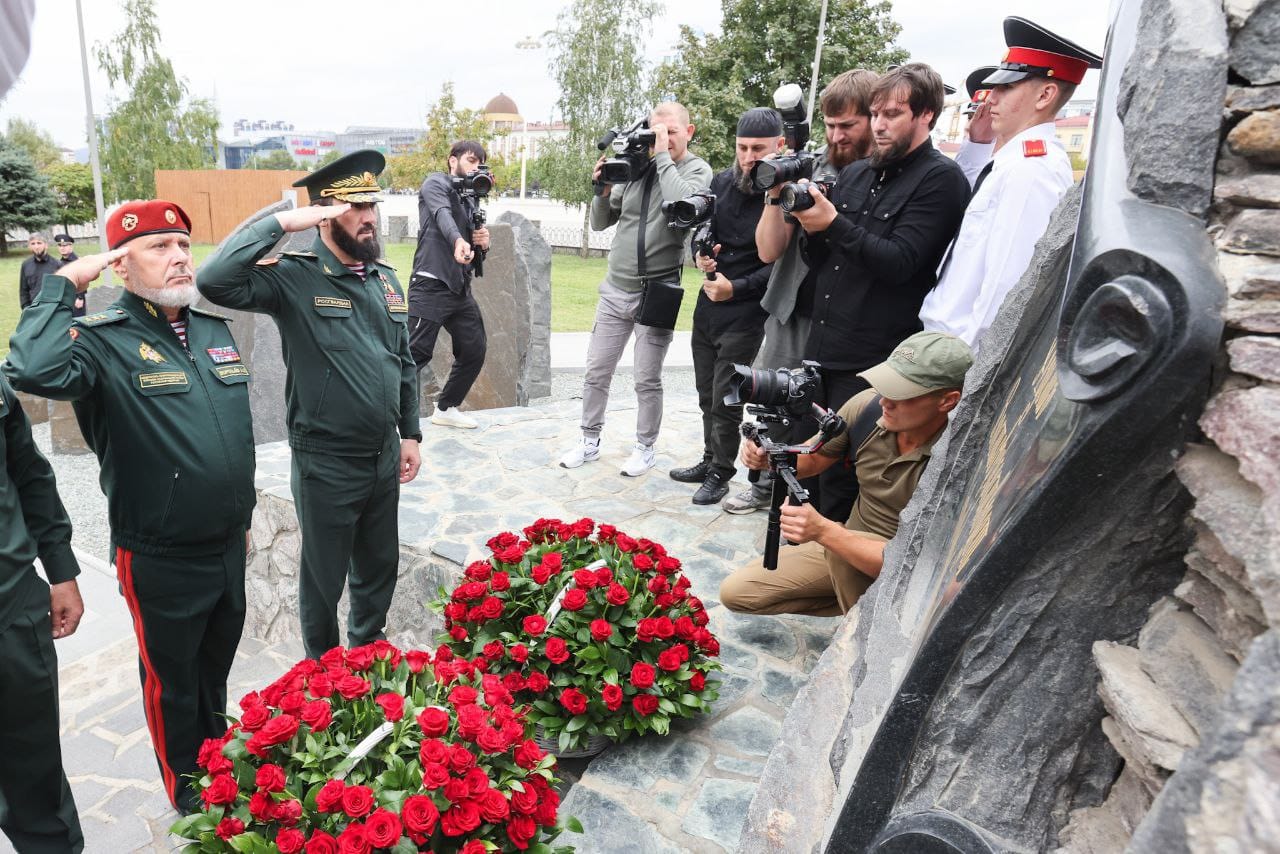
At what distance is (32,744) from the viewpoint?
2297 millimetres

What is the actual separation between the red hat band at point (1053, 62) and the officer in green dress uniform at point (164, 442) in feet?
9.28

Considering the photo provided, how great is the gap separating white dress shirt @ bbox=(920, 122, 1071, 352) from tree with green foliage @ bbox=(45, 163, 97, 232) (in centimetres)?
2972

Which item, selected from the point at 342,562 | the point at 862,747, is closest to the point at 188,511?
the point at 342,562

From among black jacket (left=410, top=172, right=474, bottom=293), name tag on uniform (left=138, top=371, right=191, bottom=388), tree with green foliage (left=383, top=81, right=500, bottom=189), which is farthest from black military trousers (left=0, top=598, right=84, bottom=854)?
tree with green foliage (left=383, top=81, right=500, bottom=189)

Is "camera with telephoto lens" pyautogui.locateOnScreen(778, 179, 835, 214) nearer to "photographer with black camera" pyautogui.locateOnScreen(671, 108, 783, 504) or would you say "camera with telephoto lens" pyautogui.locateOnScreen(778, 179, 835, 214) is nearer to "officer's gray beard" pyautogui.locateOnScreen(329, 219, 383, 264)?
"photographer with black camera" pyautogui.locateOnScreen(671, 108, 783, 504)

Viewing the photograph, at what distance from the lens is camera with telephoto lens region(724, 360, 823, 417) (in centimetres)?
246

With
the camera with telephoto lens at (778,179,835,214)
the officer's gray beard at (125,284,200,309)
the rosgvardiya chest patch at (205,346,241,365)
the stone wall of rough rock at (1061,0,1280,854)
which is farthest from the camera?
the camera with telephoto lens at (778,179,835,214)

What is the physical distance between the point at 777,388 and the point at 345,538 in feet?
5.71

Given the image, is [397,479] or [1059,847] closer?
[1059,847]

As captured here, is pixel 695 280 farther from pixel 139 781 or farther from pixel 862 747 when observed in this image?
pixel 862 747

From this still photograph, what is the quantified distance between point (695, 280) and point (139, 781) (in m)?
16.1

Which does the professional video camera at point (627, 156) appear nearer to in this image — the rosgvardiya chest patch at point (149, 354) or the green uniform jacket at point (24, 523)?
the rosgvardiya chest patch at point (149, 354)

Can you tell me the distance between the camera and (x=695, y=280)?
59.9 feet

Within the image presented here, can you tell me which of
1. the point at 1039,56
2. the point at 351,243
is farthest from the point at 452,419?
the point at 1039,56
